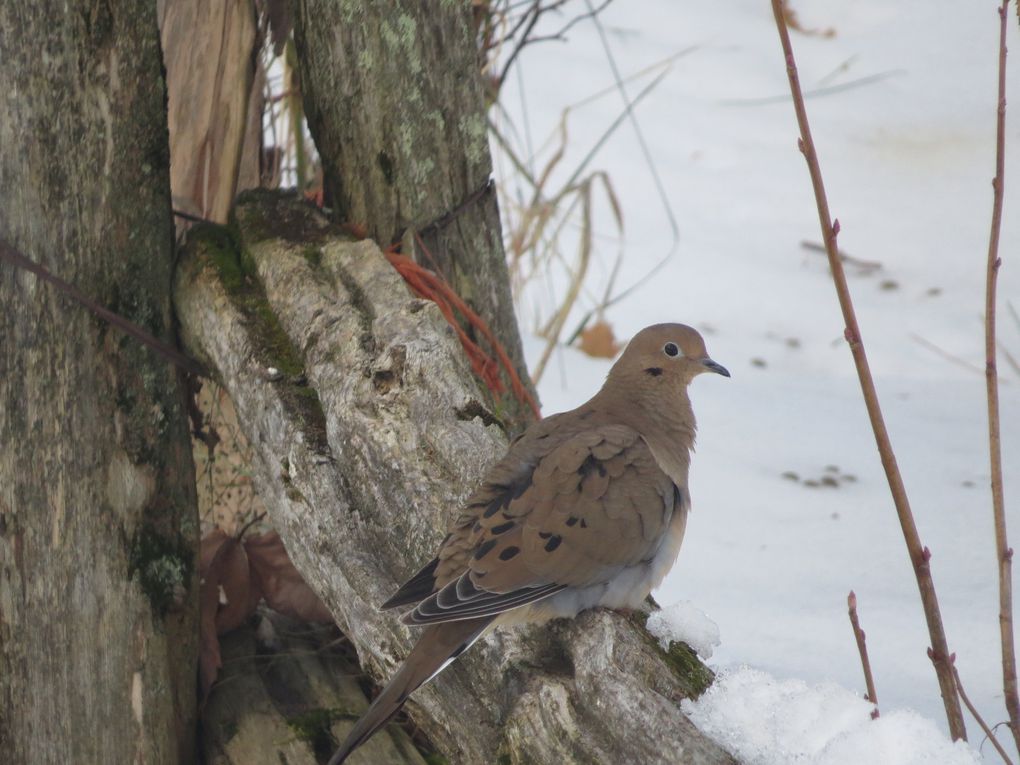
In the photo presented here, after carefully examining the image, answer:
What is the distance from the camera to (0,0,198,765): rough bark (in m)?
2.31

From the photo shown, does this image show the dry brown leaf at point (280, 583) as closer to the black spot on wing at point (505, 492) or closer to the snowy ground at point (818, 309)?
the black spot on wing at point (505, 492)

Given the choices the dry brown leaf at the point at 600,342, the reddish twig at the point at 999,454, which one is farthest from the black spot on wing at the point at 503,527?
the dry brown leaf at the point at 600,342

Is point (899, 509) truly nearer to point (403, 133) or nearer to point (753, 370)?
point (403, 133)

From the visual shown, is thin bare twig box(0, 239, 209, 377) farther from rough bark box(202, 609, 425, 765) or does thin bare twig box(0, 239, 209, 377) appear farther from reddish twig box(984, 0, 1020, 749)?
reddish twig box(984, 0, 1020, 749)

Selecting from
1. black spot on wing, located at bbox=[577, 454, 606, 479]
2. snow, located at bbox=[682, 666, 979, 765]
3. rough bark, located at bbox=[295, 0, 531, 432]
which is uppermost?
rough bark, located at bbox=[295, 0, 531, 432]

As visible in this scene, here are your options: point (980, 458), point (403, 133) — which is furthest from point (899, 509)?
point (980, 458)

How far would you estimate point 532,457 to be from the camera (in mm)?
2291

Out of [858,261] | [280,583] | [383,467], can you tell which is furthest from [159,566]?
[858,261]

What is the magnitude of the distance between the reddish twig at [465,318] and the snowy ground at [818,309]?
3.01 feet

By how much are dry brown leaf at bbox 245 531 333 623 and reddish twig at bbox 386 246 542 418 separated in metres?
0.63

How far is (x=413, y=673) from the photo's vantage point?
1.97m

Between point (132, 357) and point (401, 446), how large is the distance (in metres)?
0.67

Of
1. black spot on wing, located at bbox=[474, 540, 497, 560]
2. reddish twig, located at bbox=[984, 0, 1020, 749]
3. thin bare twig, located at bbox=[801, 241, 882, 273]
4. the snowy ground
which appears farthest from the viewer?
thin bare twig, located at bbox=[801, 241, 882, 273]

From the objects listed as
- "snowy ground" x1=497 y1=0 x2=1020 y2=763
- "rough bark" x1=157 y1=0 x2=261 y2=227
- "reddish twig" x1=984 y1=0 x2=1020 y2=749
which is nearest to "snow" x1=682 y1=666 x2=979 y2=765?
"snowy ground" x1=497 y1=0 x2=1020 y2=763
